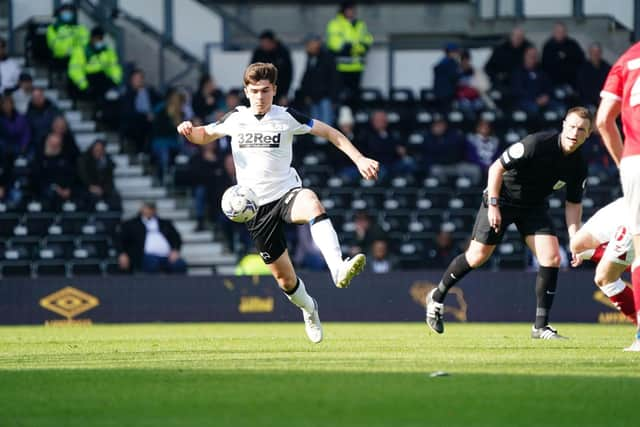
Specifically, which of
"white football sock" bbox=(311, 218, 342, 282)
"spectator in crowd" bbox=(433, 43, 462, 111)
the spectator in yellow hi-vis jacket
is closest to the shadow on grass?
"white football sock" bbox=(311, 218, 342, 282)

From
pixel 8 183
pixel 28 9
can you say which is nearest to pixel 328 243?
pixel 8 183

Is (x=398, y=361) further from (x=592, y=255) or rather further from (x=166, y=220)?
(x=166, y=220)

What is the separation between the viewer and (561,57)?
2622cm

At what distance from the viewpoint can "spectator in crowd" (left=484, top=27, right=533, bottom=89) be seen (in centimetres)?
2614

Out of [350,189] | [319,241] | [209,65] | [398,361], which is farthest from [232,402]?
[209,65]

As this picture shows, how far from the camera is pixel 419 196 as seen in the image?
2373 cm

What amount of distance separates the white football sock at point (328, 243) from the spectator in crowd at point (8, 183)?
11.6 m

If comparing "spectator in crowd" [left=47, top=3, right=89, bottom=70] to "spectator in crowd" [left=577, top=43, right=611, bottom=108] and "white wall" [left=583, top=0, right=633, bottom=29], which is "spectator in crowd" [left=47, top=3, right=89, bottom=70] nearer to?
"spectator in crowd" [left=577, top=43, right=611, bottom=108]

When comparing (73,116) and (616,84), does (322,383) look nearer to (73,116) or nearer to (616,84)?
(616,84)

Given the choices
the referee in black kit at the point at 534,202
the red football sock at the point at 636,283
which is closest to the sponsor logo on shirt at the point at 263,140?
the referee in black kit at the point at 534,202

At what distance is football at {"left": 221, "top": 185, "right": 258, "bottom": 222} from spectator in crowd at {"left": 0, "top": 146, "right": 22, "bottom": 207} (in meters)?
10.7

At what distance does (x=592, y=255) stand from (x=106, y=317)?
9.18 m

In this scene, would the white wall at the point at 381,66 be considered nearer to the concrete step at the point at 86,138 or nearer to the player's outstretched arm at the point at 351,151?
the concrete step at the point at 86,138

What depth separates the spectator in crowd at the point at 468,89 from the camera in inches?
1021
